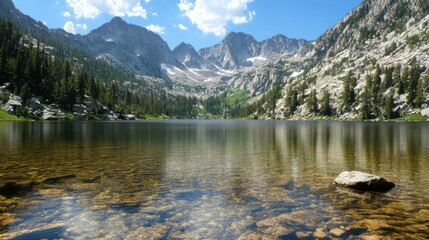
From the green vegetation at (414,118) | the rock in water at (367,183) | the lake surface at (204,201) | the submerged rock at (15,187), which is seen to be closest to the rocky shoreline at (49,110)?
the lake surface at (204,201)

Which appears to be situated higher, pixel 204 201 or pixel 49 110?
pixel 49 110

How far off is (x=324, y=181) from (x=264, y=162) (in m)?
10.4

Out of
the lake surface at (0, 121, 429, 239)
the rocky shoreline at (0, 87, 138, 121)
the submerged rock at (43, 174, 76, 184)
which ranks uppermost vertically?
the rocky shoreline at (0, 87, 138, 121)

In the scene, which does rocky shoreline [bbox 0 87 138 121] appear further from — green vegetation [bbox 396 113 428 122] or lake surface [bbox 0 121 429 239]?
green vegetation [bbox 396 113 428 122]

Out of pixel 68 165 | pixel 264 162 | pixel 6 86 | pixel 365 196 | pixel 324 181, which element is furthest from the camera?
pixel 6 86

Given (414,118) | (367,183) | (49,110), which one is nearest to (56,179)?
(367,183)

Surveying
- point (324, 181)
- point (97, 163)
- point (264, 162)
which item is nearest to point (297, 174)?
point (324, 181)

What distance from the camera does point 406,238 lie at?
13383 millimetres

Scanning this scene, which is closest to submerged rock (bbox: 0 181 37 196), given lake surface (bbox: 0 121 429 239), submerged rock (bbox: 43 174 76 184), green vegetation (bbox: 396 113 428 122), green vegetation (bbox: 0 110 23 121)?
→ lake surface (bbox: 0 121 429 239)

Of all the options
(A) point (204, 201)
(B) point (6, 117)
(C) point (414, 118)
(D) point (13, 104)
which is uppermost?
(D) point (13, 104)

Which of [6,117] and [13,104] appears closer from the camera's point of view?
[6,117]

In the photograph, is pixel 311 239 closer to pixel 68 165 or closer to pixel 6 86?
pixel 68 165

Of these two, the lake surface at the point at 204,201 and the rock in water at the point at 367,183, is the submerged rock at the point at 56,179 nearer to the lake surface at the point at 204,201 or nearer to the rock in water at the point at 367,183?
the lake surface at the point at 204,201

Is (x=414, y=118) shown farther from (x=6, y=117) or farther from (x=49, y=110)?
(x=6, y=117)
